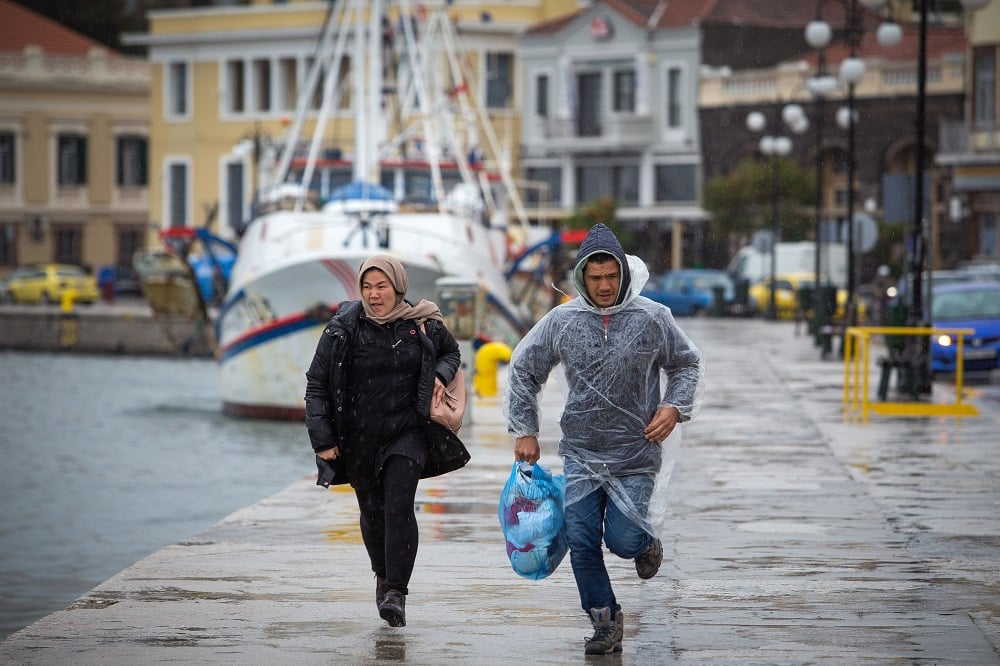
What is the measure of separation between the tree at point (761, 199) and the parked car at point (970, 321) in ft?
113

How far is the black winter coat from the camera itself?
8680 mm

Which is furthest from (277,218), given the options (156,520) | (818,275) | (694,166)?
(694,166)

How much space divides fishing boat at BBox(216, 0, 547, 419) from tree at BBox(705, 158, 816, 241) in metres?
29.0

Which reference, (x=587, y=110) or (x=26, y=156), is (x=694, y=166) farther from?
(x=26, y=156)

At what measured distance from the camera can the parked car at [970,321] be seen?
27.5 m

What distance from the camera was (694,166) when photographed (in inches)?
2879

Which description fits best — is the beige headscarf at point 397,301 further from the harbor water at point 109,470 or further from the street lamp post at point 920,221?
the street lamp post at point 920,221

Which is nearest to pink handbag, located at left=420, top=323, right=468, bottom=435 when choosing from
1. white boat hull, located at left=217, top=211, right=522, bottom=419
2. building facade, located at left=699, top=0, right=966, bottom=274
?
white boat hull, located at left=217, top=211, right=522, bottom=419

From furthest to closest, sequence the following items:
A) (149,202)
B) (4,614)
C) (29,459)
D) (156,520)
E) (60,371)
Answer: (149,202) → (60,371) → (29,459) → (156,520) → (4,614)

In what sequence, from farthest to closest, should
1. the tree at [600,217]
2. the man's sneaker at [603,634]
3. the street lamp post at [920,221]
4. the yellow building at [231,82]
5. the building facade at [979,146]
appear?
1. the yellow building at [231,82]
2. the tree at [600,217]
3. the building facade at [979,146]
4. the street lamp post at [920,221]
5. the man's sneaker at [603,634]

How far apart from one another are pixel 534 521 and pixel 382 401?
920 mm

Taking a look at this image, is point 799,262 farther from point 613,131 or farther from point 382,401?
point 382,401

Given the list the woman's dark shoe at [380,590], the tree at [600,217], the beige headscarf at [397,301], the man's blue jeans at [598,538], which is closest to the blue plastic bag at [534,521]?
the man's blue jeans at [598,538]

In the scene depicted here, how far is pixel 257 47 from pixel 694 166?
1796cm
